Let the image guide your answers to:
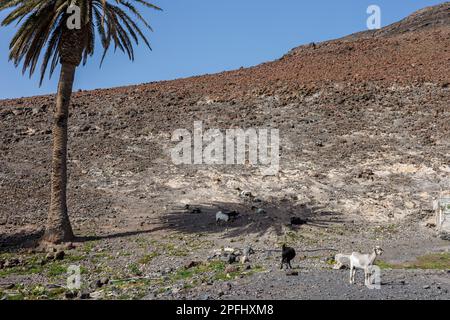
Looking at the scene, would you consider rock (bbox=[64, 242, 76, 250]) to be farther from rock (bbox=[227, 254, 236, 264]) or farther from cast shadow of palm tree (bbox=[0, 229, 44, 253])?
rock (bbox=[227, 254, 236, 264])

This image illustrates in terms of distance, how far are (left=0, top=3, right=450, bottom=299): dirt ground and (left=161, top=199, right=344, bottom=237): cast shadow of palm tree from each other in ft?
0.38

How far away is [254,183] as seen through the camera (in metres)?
25.7

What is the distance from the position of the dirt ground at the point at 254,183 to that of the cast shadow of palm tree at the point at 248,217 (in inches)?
4.5

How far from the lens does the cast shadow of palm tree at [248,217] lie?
1967 cm

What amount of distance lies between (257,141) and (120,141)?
8409 millimetres

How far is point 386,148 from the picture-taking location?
1117 inches

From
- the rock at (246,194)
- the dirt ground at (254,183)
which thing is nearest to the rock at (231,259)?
the dirt ground at (254,183)

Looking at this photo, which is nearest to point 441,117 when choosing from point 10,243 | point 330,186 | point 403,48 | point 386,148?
point 386,148

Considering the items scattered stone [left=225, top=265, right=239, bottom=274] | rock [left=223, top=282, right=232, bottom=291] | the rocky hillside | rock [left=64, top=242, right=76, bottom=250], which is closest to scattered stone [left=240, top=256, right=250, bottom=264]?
scattered stone [left=225, top=265, right=239, bottom=274]

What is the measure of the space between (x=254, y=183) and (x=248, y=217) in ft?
15.3

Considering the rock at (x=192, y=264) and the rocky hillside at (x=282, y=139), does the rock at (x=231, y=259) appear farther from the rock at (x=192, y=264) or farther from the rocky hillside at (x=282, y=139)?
the rocky hillside at (x=282, y=139)

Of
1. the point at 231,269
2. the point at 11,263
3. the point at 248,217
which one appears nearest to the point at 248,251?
the point at 231,269

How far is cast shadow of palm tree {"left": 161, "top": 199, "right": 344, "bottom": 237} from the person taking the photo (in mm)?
19672
